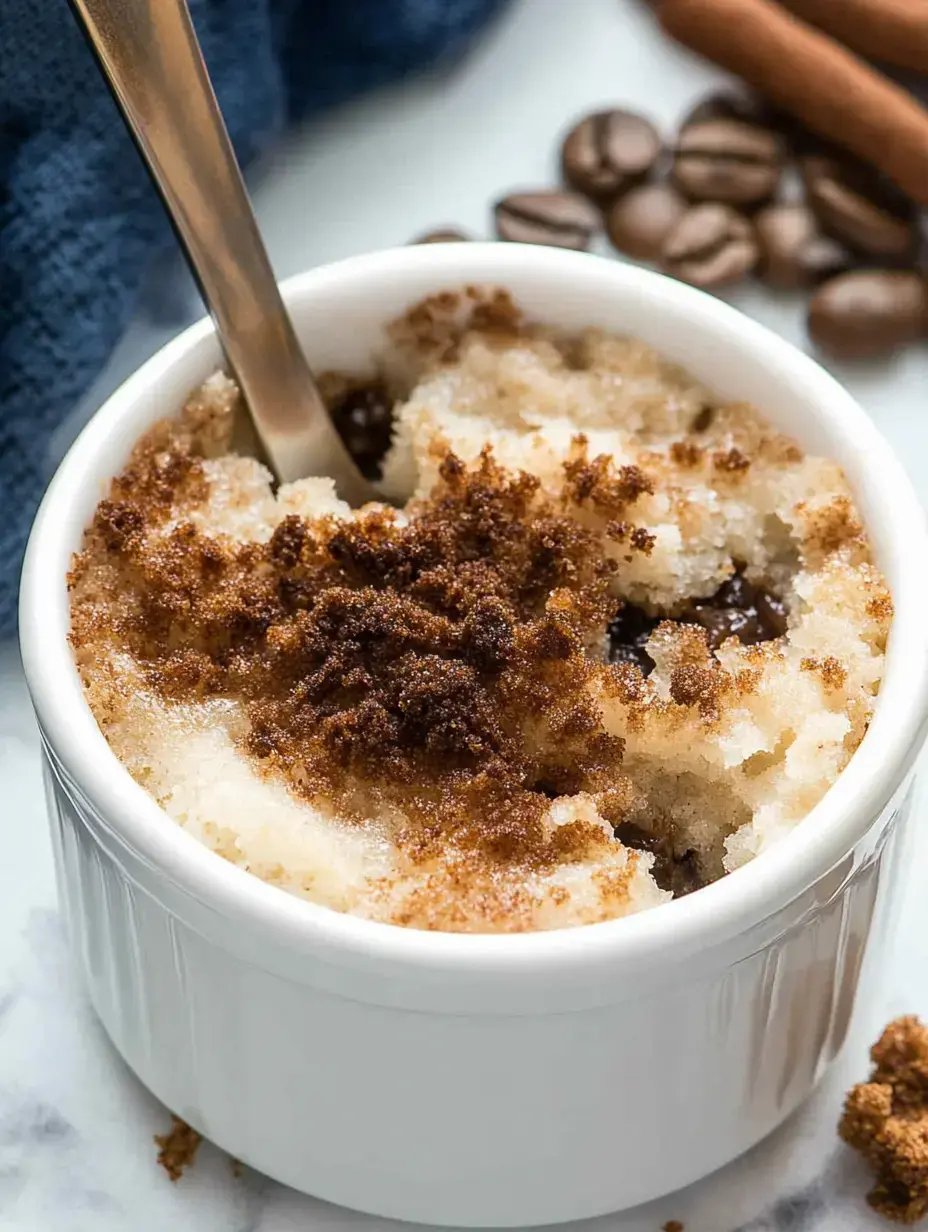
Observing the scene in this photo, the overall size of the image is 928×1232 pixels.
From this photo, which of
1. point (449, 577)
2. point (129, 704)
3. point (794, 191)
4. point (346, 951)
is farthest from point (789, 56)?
point (346, 951)

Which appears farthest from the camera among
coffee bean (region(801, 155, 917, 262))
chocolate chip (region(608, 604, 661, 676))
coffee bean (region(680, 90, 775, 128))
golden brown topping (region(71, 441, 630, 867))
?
coffee bean (region(680, 90, 775, 128))

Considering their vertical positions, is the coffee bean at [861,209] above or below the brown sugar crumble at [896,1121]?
above

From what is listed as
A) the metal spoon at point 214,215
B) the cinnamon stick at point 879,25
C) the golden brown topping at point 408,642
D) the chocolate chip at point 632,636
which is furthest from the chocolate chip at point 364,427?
the cinnamon stick at point 879,25

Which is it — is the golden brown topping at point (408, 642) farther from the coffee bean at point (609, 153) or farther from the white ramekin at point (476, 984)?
the coffee bean at point (609, 153)

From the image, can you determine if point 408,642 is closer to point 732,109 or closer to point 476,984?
point 476,984

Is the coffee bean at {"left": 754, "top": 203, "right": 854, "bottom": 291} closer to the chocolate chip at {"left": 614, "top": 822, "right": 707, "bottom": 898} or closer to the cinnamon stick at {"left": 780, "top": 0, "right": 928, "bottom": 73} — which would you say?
the cinnamon stick at {"left": 780, "top": 0, "right": 928, "bottom": 73}

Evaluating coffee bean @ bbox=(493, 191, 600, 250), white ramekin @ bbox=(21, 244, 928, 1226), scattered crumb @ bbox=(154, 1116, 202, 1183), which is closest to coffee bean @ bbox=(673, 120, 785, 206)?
coffee bean @ bbox=(493, 191, 600, 250)
